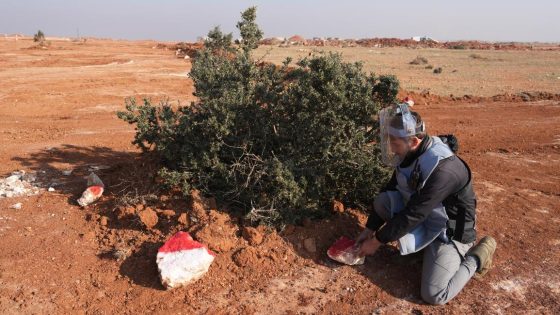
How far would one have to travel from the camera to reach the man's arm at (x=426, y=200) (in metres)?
3.25

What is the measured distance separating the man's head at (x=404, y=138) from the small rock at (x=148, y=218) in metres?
2.16

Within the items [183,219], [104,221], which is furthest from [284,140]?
[104,221]

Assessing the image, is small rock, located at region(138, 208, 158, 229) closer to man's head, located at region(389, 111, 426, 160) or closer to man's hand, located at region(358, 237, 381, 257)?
man's hand, located at region(358, 237, 381, 257)

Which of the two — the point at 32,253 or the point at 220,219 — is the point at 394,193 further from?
the point at 32,253

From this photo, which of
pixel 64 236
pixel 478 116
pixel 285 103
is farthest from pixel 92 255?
pixel 478 116

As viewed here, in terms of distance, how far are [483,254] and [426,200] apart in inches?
32.4

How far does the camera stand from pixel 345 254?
380 cm

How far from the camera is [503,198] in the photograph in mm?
5316

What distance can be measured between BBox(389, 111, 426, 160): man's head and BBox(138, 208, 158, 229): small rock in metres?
2.16

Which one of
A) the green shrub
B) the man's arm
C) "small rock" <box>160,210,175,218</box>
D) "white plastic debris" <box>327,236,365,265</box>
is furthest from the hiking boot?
"small rock" <box>160,210,175,218</box>

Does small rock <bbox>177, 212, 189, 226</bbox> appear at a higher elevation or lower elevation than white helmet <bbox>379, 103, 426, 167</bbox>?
lower

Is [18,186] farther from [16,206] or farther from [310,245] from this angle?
[310,245]

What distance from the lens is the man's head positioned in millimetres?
3383

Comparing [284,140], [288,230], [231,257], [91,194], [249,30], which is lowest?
[231,257]
